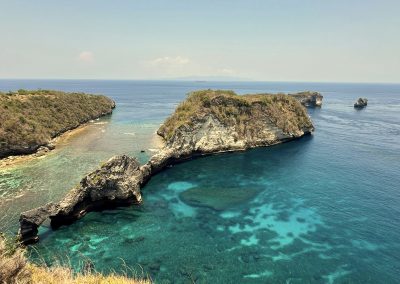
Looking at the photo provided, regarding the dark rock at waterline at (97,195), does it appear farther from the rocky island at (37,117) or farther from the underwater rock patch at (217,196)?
the rocky island at (37,117)

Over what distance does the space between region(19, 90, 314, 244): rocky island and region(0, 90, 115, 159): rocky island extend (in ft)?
103

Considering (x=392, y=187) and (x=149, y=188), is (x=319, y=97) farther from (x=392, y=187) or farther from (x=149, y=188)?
(x=149, y=188)

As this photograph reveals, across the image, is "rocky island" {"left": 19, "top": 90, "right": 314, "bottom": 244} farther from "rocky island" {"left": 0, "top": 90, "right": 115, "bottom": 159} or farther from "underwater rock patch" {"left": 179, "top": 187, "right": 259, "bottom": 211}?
"rocky island" {"left": 0, "top": 90, "right": 115, "bottom": 159}

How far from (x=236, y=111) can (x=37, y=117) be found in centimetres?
5644

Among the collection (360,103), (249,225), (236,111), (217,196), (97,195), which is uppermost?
(236,111)

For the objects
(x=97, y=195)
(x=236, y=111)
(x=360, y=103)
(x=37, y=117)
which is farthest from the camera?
(x=360, y=103)

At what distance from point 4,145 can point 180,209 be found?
45919mm

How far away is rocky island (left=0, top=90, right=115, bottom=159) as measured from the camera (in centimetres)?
6744

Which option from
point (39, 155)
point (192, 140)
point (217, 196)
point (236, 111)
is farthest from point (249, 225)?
point (39, 155)

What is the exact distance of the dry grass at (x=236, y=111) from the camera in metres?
76.6

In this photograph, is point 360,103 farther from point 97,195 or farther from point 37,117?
point 97,195

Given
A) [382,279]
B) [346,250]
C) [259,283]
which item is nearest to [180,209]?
[259,283]

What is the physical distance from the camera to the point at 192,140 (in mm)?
70375

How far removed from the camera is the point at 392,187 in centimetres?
5188
